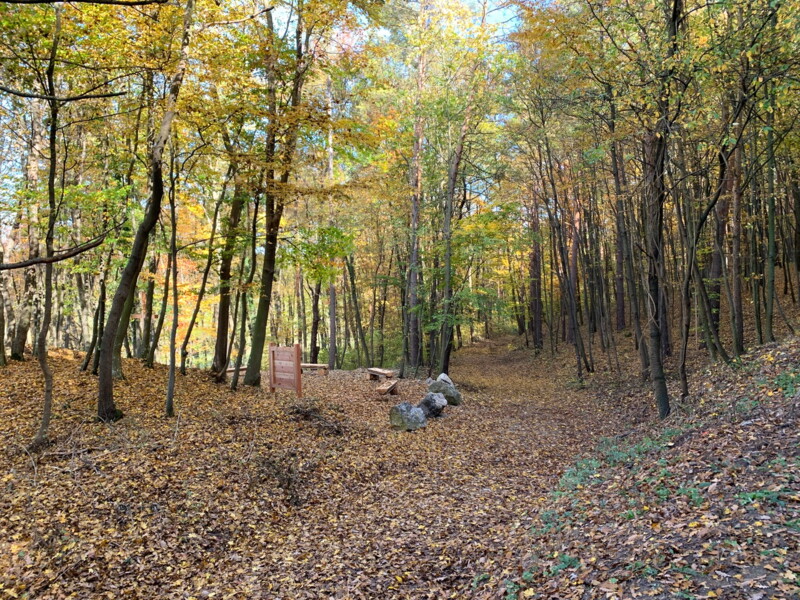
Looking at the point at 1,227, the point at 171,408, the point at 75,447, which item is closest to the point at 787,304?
the point at 171,408

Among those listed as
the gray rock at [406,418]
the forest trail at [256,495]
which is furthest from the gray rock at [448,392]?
the gray rock at [406,418]

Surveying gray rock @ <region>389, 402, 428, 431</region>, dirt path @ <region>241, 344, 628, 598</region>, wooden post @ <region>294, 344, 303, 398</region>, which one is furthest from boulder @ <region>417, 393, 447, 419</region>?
wooden post @ <region>294, 344, 303, 398</region>

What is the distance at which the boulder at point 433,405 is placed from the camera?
1084 cm

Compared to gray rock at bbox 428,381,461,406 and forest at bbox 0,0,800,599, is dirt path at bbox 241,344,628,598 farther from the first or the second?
gray rock at bbox 428,381,461,406

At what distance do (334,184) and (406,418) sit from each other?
19.1 ft

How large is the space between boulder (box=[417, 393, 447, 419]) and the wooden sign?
118 inches

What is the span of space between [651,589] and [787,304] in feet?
53.9

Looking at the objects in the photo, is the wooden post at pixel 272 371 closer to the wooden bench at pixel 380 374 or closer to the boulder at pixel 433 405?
the boulder at pixel 433 405

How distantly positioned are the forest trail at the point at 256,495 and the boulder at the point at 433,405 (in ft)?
1.92

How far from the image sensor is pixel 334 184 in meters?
10.9

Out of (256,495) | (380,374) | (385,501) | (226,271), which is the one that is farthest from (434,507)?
(380,374)

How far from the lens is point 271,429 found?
8.23 m

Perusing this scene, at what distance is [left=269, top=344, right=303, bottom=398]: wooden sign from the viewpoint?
10.2 m

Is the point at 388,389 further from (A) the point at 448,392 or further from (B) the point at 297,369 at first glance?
(B) the point at 297,369
